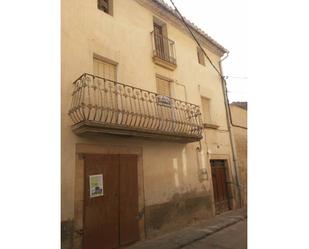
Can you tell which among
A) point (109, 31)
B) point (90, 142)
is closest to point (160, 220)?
point (90, 142)

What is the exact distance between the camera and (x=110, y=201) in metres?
6.00

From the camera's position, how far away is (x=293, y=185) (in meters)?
0.67

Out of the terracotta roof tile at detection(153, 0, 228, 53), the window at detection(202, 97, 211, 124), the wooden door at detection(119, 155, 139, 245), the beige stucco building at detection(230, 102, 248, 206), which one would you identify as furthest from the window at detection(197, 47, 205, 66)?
the wooden door at detection(119, 155, 139, 245)

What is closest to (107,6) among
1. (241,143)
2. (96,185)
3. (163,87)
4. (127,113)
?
(163,87)

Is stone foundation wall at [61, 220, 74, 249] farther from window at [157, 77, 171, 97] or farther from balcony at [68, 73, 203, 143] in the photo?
window at [157, 77, 171, 97]

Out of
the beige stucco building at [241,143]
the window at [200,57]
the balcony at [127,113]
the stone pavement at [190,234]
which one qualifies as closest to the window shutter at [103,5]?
the balcony at [127,113]

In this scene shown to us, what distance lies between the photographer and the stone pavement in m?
5.89

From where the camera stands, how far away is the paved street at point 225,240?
5570 millimetres

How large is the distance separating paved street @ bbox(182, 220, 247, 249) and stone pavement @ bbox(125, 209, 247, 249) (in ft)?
0.55

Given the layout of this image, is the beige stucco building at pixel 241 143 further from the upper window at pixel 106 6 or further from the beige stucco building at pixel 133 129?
the upper window at pixel 106 6

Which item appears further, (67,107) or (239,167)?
(239,167)

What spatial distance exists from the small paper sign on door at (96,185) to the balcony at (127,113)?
3.37 feet

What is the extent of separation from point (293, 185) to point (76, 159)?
5335 mm
